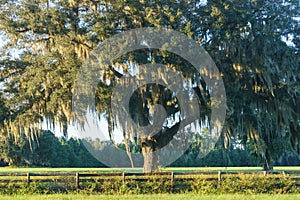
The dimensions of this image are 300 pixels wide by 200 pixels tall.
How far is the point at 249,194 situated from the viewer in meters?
13.6

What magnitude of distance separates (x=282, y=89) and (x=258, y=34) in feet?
8.10

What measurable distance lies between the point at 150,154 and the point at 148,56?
424cm

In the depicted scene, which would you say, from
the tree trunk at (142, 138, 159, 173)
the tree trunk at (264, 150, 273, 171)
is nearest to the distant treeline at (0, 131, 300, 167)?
the tree trunk at (264, 150, 273, 171)

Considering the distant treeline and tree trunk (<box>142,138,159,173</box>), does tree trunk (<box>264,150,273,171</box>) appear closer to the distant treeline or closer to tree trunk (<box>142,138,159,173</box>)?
tree trunk (<box>142,138,159,173</box>)

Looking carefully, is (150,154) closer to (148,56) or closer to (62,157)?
(148,56)

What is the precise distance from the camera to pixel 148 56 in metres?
16.3

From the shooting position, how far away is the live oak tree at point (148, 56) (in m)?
16.4

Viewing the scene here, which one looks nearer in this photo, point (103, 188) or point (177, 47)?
point (103, 188)

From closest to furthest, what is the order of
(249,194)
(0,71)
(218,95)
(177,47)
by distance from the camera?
(249,194), (177,47), (218,95), (0,71)

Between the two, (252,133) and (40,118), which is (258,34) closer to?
(252,133)

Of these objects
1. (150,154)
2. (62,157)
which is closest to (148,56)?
(150,154)

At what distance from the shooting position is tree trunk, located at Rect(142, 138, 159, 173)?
729 inches

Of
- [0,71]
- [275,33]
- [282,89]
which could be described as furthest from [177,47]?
[0,71]

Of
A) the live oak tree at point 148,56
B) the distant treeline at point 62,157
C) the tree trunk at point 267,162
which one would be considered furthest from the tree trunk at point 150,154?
the distant treeline at point 62,157
